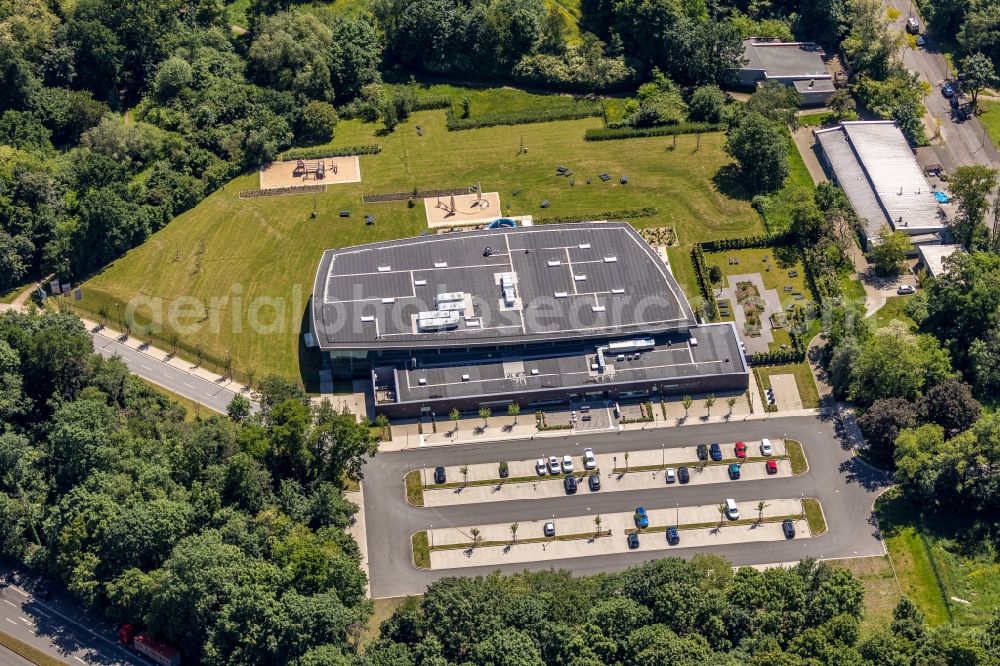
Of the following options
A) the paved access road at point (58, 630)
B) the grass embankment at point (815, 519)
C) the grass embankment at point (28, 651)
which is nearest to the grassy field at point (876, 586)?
the grass embankment at point (815, 519)

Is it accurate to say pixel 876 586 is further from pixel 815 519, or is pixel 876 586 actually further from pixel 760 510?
pixel 760 510

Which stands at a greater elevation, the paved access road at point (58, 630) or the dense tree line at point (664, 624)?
the paved access road at point (58, 630)

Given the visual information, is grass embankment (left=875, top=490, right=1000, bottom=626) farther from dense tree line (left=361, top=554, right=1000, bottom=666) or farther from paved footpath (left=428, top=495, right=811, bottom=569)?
paved footpath (left=428, top=495, right=811, bottom=569)

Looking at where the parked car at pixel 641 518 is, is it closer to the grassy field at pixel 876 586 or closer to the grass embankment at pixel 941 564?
the grassy field at pixel 876 586

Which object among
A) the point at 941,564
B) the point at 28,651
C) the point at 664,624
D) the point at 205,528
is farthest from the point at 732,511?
the point at 28,651

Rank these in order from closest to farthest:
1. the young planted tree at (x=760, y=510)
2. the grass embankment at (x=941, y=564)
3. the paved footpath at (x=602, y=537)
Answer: the grass embankment at (x=941, y=564)
the paved footpath at (x=602, y=537)
the young planted tree at (x=760, y=510)

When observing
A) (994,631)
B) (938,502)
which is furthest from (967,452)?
(994,631)

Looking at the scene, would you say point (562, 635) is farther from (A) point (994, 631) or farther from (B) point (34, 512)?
(B) point (34, 512)
